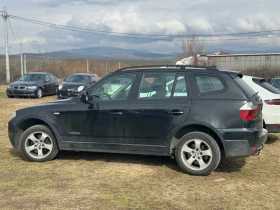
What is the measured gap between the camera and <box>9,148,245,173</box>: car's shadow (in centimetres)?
624

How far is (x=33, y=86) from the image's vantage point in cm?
1862

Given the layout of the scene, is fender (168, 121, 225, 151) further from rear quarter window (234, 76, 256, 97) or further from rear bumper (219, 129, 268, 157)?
rear quarter window (234, 76, 256, 97)

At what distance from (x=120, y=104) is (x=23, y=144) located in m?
1.96

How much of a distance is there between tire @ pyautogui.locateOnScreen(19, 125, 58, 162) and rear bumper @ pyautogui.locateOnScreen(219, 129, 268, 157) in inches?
118

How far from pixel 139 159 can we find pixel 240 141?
6.58 ft

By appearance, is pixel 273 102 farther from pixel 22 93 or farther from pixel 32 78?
pixel 32 78

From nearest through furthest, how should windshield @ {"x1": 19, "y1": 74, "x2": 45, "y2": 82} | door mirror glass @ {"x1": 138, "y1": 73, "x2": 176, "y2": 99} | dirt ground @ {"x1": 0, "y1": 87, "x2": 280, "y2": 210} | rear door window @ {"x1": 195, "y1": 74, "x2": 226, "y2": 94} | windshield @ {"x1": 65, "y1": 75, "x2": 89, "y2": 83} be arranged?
dirt ground @ {"x1": 0, "y1": 87, "x2": 280, "y2": 210} < rear door window @ {"x1": 195, "y1": 74, "x2": 226, "y2": 94} < door mirror glass @ {"x1": 138, "y1": 73, "x2": 176, "y2": 99} < windshield @ {"x1": 65, "y1": 75, "x2": 89, "y2": 83} < windshield @ {"x1": 19, "y1": 74, "x2": 45, "y2": 82}

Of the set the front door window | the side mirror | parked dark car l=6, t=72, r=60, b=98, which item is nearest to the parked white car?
the front door window

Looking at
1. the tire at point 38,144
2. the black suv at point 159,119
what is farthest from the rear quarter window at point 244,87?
the tire at point 38,144

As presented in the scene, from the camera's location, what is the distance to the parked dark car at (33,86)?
18.4 metres

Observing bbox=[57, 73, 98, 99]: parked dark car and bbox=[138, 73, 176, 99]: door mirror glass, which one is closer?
bbox=[138, 73, 176, 99]: door mirror glass

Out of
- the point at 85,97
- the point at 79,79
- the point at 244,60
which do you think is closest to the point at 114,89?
the point at 85,97

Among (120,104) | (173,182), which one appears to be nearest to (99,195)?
(173,182)

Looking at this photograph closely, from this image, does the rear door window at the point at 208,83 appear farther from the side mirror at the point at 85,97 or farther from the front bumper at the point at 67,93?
the front bumper at the point at 67,93
